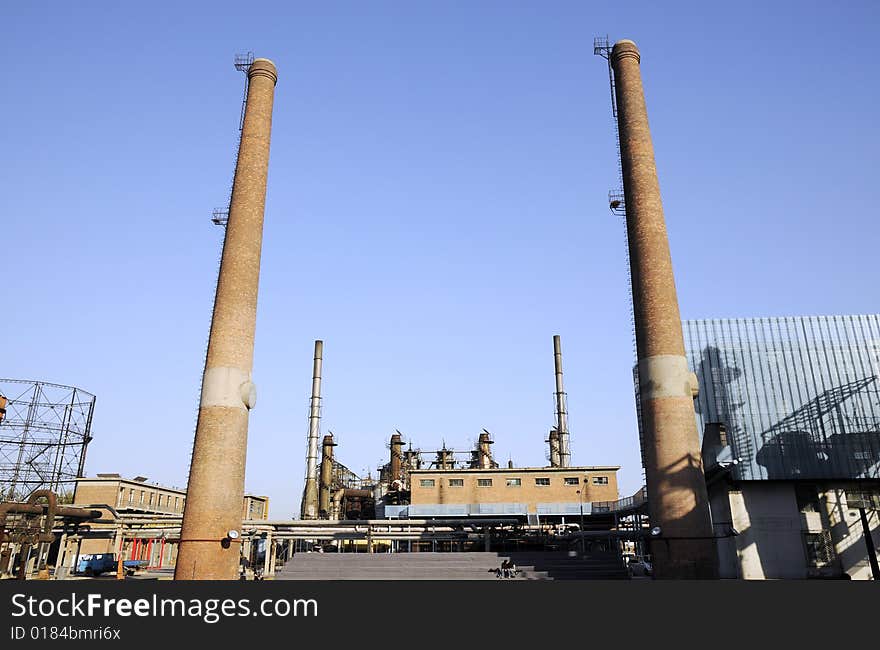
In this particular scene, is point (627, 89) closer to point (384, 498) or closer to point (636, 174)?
point (636, 174)

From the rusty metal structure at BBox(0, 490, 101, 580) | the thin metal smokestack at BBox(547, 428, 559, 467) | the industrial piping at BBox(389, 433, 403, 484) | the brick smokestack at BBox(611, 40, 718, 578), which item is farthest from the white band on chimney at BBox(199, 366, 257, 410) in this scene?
the thin metal smokestack at BBox(547, 428, 559, 467)

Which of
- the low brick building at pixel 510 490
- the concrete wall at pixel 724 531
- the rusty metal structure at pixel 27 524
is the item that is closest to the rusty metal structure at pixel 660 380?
the concrete wall at pixel 724 531

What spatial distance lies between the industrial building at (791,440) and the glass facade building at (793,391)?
56 mm

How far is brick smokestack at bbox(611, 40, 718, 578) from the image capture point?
28125 millimetres

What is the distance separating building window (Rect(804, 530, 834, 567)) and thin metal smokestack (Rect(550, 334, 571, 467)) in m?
29.6

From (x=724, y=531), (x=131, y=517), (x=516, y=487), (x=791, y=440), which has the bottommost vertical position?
(x=724, y=531)

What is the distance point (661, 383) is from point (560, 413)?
34711mm

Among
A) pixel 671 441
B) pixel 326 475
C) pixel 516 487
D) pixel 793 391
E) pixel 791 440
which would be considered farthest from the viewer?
pixel 326 475

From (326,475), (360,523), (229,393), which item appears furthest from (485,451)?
(229,393)

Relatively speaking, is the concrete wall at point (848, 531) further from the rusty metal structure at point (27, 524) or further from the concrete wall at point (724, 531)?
the rusty metal structure at point (27, 524)

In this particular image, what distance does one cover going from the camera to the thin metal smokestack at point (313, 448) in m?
60.7

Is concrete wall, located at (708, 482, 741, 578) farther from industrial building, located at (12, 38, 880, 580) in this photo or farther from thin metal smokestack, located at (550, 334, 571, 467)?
thin metal smokestack, located at (550, 334, 571, 467)

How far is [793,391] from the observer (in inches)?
1401

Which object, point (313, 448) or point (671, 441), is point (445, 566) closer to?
point (671, 441)
